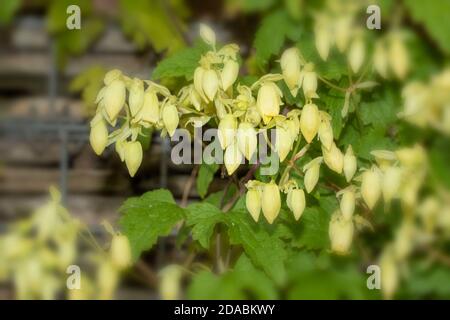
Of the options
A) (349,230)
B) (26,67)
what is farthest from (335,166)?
(26,67)

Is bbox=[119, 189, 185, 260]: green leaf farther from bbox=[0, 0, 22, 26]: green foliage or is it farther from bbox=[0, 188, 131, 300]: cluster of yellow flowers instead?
bbox=[0, 0, 22, 26]: green foliage

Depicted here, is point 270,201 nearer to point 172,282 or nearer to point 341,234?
point 341,234

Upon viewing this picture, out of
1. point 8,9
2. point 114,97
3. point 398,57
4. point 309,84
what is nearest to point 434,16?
point 398,57

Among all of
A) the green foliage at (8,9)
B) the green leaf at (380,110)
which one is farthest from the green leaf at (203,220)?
the green foliage at (8,9)

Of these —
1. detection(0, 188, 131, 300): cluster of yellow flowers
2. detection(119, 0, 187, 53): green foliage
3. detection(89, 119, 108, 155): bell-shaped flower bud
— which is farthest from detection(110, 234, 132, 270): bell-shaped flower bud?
detection(119, 0, 187, 53): green foliage

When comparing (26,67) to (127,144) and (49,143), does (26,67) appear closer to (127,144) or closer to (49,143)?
(49,143)

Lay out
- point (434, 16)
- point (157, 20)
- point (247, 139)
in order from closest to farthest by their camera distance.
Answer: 1. point (247, 139)
2. point (434, 16)
3. point (157, 20)

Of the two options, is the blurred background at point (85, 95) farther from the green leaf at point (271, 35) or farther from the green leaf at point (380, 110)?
the green leaf at point (380, 110)

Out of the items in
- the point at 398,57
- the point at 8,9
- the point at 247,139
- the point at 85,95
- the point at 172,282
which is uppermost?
the point at 8,9
